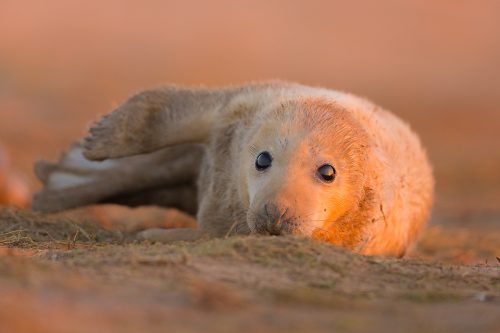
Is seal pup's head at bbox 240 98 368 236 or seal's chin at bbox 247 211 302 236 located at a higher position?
seal pup's head at bbox 240 98 368 236

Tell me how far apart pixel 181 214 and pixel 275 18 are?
81.6 feet

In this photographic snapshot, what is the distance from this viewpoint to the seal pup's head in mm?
5695

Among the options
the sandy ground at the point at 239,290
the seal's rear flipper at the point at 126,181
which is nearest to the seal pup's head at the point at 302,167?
the sandy ground at the point at 239,290

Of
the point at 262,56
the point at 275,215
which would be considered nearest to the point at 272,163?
the point at 275,215

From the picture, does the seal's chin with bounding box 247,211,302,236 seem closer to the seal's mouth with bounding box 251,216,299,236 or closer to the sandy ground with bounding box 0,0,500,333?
the seal's mouth with bounding box 251,216,299,236

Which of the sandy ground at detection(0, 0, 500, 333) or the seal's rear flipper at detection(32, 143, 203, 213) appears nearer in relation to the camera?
the sandy ground at detection(0, 0, 500, 333)

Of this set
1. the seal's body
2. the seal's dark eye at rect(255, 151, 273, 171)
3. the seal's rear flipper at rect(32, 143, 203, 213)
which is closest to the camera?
the seal's body

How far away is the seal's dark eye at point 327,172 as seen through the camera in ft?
20.0

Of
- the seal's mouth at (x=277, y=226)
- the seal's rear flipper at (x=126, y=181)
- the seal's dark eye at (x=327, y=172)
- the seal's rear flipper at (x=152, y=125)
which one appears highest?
the seal's rear flipper at (x=152, y=125)

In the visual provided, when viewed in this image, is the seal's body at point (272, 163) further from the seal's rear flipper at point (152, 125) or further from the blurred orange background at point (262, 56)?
the blurred orange background at point (262, 56)

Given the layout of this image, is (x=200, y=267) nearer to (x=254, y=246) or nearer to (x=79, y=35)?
(x=254, y=246)

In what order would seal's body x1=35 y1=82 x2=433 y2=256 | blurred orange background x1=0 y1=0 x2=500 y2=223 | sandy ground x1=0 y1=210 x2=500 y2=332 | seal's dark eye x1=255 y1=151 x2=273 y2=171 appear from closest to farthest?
sandy ground x1=0 y1=210 x2=500 y2=332 → seal's body x1=35 y1=82 x2=433 y2=256 → seal's dark eye x1=255 y1=151 x2=273 y2=171 → blurred orange background x1=0 y1=0 x2=500 y2=223

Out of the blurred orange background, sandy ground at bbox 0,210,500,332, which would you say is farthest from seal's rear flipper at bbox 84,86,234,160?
the blurred orange background

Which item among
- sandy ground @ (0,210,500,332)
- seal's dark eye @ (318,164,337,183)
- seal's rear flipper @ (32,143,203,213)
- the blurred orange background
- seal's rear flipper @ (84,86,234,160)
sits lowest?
sandy ground @ (0,210,500,332)
